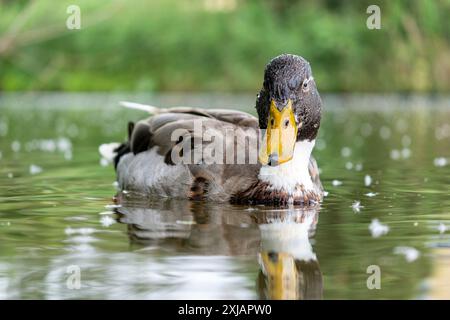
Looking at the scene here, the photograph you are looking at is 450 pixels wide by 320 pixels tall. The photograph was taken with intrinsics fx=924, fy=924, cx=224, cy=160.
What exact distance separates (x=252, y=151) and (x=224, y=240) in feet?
6.66

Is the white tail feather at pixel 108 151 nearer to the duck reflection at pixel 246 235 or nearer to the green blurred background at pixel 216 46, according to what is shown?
the duck reflection at pixel 246 235

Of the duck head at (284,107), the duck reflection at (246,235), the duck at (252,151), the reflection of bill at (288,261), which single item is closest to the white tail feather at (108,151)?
the duck at (252,151)

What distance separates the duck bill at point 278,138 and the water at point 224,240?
1.39ft

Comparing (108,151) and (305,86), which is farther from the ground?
(305,86)

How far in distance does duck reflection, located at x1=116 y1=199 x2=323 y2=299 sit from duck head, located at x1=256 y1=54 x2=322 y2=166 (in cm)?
48

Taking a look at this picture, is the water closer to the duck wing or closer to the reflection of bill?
the reflection of bill

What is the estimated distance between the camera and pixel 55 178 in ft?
31.8

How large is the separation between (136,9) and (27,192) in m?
30.7

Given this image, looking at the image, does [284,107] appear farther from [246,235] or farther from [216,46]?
[216,46]

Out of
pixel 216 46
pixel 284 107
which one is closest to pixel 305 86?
pixel 284 107

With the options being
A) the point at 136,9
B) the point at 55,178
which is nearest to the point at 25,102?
the point at 136,9

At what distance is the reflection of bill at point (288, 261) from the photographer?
4367 mm

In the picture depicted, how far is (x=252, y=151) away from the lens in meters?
7.61
